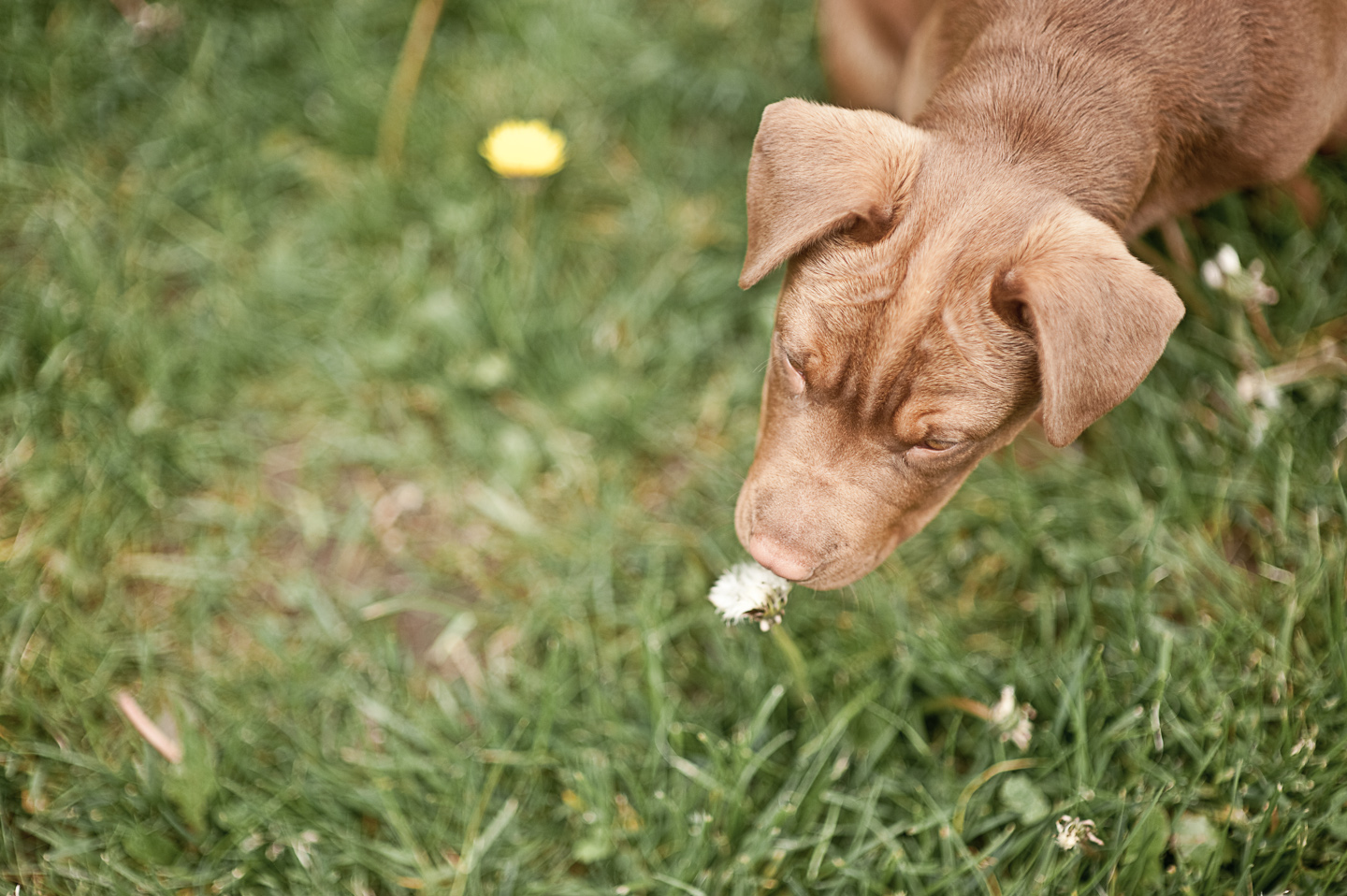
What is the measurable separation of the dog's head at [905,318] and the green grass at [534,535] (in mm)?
791

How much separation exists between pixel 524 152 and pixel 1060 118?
7.36ft

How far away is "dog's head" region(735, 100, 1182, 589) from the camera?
228 centimetres

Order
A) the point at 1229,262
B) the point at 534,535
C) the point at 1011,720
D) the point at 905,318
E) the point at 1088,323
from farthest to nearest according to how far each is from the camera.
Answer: the point at 534,535 → the point at 1229,262 → the point at 1011,720 → the point at 905,318 → the point at 1088,323

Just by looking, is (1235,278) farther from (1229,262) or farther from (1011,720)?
(1011,720)

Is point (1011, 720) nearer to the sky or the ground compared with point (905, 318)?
nearer to the ground

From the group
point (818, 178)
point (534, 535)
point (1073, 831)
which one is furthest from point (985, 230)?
point (534, 535)

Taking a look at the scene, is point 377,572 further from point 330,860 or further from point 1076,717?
point 1076,717

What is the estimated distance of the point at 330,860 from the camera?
10.1 ft

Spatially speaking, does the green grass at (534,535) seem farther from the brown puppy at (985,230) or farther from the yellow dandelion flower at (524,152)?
the brown puppy at (985,230)

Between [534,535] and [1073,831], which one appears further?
[534,535]

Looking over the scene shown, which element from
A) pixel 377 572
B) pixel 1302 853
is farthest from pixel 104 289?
pixel 1302 853

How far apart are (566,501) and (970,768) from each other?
181 cm

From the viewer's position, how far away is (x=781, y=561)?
2.61m

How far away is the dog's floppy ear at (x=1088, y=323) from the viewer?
2.25 metres
